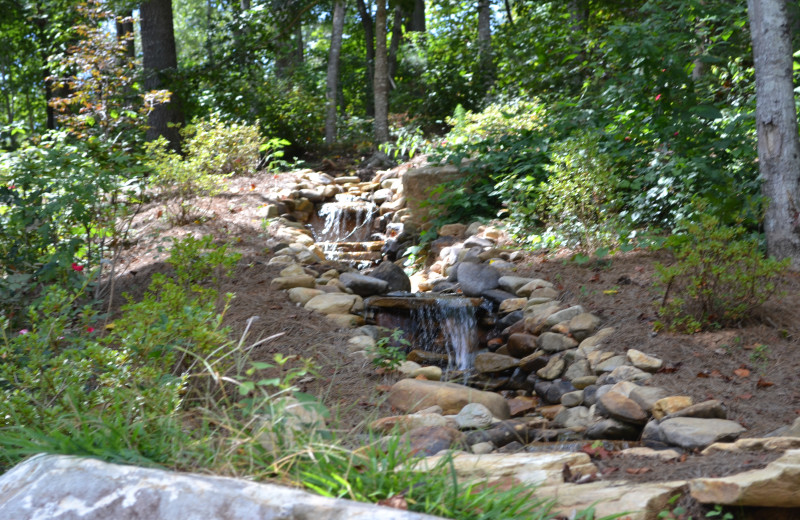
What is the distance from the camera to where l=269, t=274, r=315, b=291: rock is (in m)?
6.10

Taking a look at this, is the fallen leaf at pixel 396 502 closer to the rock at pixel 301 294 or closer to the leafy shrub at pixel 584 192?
the rock at pixel 301 294

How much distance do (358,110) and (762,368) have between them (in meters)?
16.5

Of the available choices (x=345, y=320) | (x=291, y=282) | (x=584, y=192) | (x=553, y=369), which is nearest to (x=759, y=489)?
(x=553, y=369)

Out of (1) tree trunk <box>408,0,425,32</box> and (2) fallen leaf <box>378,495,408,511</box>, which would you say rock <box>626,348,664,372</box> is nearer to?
(2) fallen leaf <box>378,495,408,511</box>

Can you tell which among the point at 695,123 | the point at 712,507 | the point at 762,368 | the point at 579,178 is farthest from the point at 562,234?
the point at 712,507

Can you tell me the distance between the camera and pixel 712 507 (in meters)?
2.32

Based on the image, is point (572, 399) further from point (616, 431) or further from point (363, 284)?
point (363, 284)

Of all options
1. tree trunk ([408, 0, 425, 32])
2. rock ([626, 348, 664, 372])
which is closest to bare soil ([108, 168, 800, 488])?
rock ([626, 348, 664, 372])

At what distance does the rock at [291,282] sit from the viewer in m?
6.10

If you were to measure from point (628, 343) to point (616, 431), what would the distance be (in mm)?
1144

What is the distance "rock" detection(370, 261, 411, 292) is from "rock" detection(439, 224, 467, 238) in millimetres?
1295

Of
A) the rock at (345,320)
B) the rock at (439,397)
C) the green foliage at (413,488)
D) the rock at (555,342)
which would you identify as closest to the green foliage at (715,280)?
the rock at (555,342)

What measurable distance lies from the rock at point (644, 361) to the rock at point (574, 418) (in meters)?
0.47

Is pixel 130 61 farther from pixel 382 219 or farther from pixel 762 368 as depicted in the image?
pixel 762 368
